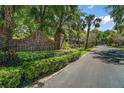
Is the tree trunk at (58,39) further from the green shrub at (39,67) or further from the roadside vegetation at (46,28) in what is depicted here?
the green shrub at (39,67)

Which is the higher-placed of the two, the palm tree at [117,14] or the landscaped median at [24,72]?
the palm tree at [117,14]

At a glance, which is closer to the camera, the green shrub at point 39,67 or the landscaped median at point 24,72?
the landscaped median at point 24,72

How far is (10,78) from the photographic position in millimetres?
10477

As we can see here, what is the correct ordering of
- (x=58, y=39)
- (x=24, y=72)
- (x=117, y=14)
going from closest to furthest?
(x=24, y=72) < (x=117, y=14) < (x=58, y=39)

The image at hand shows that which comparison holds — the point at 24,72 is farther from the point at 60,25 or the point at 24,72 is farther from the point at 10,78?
the point at 60,25

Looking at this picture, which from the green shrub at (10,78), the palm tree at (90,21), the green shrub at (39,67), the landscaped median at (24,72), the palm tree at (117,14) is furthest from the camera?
the palm tree at (90,21)

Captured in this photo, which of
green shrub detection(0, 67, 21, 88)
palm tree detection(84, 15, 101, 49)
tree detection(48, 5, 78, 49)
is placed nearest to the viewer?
green shrub detection(0, 67, 21, 88)

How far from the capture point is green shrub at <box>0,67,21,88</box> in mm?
10047

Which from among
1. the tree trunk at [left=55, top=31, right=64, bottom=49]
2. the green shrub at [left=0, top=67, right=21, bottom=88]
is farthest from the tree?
the green shrub at [left=0, top=67, right=21, bottom=88]

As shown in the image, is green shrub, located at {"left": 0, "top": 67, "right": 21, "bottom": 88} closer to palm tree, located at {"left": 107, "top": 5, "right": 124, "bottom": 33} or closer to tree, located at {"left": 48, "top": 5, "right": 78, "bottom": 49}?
palm tree, located at {"left": 107, "top": 5, "right": 124, "bottom": 33}

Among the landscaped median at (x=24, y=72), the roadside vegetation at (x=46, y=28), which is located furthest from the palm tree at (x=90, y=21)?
the landscaped median at (x=24, y=72)

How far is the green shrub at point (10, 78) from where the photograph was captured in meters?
10.0

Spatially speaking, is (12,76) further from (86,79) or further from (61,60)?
(61,60)

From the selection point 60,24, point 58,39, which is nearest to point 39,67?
point 58,39
